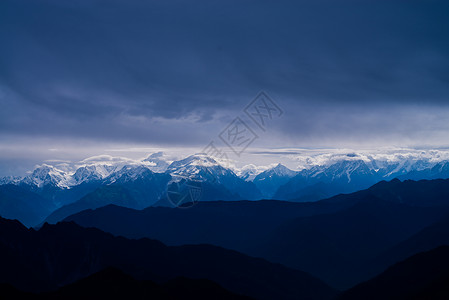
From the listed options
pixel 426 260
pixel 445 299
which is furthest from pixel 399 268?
pixel 445 299

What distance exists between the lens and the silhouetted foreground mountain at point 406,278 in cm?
14400

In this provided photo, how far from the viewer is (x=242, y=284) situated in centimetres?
19312

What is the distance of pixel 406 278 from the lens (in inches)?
6117

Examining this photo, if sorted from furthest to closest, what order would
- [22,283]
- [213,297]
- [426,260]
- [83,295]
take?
1. [22,283]
2. [426,260]
3. [213,297]
4. [83,295]

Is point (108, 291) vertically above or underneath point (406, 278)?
above

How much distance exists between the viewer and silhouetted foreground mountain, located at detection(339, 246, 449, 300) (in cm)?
14400

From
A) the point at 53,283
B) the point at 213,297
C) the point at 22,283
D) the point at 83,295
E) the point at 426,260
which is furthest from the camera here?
the point at 53,283

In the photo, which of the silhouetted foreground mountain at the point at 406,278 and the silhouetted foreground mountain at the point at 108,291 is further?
the silhouetted foreground mountain at the point at 406,278

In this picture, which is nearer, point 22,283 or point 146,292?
point 146,292

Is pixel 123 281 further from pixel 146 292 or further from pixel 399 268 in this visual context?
pixel 399 268

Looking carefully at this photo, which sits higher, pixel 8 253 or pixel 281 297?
pixel 8 253

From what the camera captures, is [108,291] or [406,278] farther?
[406,278]

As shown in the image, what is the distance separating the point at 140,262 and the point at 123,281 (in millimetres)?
90046

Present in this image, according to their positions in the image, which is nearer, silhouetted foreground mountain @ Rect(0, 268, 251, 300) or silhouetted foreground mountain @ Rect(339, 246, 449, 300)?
silhouetted foreground mountain @ Rect(0, 268, 251, 300)
